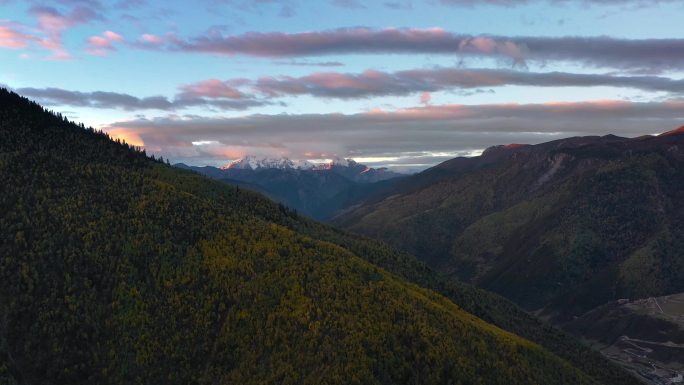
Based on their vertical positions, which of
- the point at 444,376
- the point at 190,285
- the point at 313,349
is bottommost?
the point at 444,376

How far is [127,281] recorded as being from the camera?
631 ft

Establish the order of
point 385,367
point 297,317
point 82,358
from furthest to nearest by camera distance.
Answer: point 297,317 < point 385,367 < point 82,358

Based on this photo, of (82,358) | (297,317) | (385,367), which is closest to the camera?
(82,358)

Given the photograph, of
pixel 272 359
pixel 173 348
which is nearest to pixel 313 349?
pixel 272 359

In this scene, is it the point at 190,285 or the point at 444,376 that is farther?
the point at 190,285

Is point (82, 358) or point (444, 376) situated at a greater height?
point (82, 358)

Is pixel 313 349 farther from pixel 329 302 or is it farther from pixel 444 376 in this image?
pixel 444 376

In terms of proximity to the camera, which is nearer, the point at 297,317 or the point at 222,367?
the point at 222,367

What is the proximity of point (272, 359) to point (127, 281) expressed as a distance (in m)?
59.1

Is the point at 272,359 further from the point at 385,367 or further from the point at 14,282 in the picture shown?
the point at 14,282

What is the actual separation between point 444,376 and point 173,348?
8609 centimetres

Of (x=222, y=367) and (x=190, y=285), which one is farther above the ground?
(x=190, y=285)

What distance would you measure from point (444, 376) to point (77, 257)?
423ft

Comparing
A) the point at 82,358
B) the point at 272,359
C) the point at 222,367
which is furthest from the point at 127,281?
the point at 272,359
